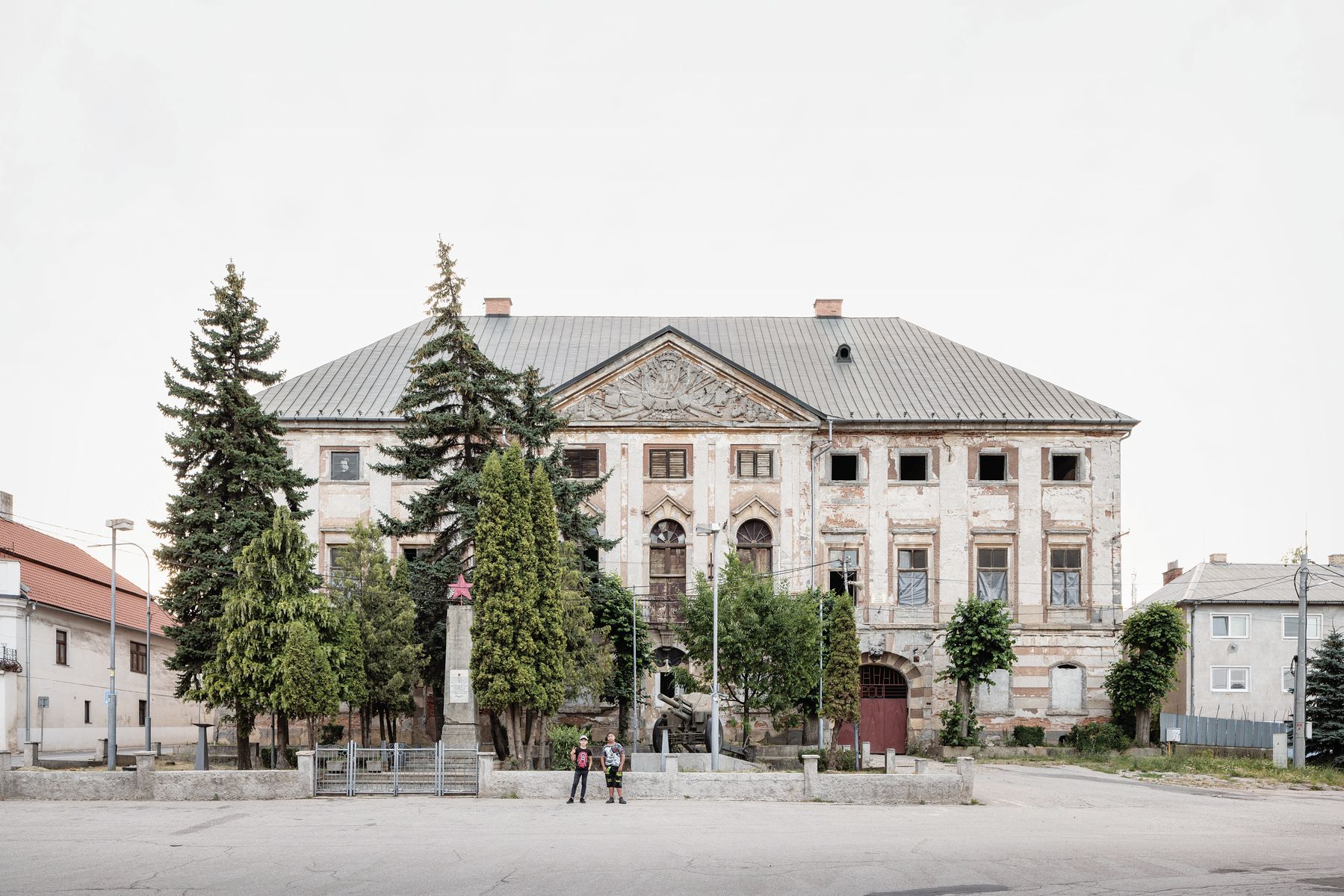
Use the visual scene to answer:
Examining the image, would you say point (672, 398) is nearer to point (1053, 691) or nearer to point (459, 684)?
point (1053, 691)

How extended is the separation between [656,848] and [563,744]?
17.8 metres

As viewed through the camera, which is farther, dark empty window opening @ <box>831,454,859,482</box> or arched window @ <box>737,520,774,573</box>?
dark empty window opening @ <box>831,454,859,482</box>

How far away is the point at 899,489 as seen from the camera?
49719 mm

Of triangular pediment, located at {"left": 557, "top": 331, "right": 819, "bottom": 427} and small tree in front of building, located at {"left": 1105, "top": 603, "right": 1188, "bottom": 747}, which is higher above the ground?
triangular pediment, located at {"left": 557, "top": 331, "right": 819, "bottom": 427}

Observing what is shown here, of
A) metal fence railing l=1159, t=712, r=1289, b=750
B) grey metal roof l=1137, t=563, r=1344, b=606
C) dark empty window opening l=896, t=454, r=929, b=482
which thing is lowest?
metal fence railing l=1159, t=712, r=1289, b=750

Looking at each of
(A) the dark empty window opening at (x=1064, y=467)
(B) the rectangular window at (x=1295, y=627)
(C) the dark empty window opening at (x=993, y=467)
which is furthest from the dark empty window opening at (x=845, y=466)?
(B) the rectangular window at (x=1295, y=627)

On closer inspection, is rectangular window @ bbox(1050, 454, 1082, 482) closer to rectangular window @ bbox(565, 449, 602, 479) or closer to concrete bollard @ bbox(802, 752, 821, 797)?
rectangular window @ bbox(565, 449, 602, 479)

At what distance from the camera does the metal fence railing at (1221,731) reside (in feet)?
157

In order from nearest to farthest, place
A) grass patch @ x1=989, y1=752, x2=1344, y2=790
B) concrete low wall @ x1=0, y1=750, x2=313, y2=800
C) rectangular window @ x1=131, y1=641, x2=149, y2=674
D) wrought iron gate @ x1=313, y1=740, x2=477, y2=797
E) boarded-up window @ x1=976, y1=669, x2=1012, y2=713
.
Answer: concrete low wall @ x1=0, y1=750, x2=313, y2=800 < wrought iron gate @ x1=313, y1=740, x2=477, y2=797 < grass patch @ x1=989, y1=752, x2=1344, y2=790 < boarded-up window @ x1=976, y1=669, x2=1012, y2=713 < rectangular window @ x1=131, y1=641, x2=149, y2=674

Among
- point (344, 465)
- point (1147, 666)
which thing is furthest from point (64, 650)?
point (1147, 666)

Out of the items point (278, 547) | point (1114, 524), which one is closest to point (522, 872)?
point (278, 547)

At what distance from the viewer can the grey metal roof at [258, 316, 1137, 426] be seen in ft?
164

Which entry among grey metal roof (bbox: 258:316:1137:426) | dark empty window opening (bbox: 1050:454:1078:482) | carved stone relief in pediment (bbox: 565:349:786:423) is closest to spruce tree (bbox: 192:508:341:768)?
grey metal roof (bbox: 258:316:1137:426)

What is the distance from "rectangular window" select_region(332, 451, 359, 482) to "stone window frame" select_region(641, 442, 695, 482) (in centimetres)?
1030
